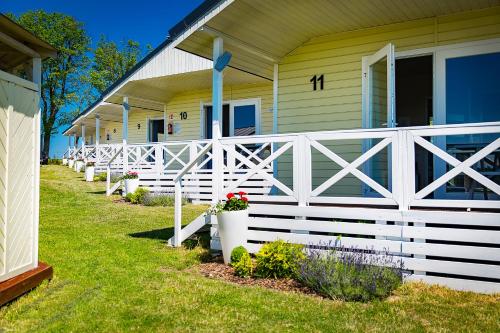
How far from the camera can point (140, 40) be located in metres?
41.0

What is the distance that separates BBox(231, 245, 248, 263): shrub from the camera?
497 centimetres

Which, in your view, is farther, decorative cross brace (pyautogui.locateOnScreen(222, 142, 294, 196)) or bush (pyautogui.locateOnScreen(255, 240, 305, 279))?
decorative cross brace (pyautogui.locateOnScreen(222, 142, 294, 196))

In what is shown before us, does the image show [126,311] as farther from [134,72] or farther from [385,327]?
[134,72]

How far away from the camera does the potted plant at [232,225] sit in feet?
16.8

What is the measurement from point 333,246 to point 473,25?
3665 millimetres

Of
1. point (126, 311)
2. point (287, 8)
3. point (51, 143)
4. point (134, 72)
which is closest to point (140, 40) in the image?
point (51, 143)

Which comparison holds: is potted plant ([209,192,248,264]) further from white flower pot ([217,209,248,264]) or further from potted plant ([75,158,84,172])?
potted plant ([75,158,84,172])

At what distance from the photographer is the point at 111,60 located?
39031 mm

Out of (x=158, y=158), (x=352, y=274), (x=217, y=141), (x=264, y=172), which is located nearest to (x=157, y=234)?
(x=217, y=141)

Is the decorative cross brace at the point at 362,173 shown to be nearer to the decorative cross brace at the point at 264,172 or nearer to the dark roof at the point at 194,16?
the decorative cross brace at the point at 264,172

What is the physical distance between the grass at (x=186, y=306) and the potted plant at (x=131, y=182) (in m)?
6.05

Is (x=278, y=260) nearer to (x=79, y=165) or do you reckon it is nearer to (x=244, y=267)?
(x=244, y=267)

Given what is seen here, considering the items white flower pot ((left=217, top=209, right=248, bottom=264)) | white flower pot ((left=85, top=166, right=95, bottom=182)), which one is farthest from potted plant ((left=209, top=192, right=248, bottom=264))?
white flower pot ((left=85, top=166, right=95, bottom=182))

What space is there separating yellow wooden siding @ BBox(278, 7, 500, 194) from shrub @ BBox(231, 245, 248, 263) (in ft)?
8.32
